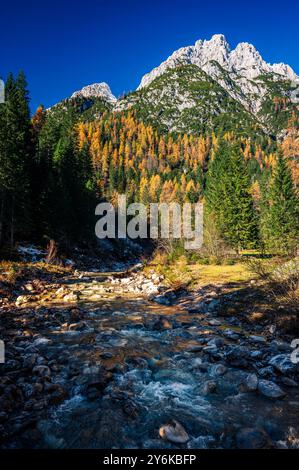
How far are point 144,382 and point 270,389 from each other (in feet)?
9.42

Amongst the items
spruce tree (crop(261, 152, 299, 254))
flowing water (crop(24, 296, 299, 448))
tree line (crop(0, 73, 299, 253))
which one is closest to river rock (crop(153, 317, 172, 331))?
flowing water (crop(24, 296, 299, 448))

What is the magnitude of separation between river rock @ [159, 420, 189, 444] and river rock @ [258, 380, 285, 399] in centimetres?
219

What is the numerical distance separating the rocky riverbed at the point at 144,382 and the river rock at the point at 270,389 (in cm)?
2

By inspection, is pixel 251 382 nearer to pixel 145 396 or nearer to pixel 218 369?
pixel 218 369

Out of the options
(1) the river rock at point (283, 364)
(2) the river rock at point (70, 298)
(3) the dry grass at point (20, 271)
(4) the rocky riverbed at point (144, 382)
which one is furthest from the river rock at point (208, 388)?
(3) the dry grass at point (20, 271)

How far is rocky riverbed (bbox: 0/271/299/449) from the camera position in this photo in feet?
14.9

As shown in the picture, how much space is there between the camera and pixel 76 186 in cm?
4403

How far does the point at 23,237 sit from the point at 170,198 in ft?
210

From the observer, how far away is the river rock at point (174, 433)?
4457mm

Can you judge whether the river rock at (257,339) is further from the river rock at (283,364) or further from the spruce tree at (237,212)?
the spruce tree at (237,212)

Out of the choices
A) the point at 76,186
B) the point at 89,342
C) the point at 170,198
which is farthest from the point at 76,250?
the point at 170,198

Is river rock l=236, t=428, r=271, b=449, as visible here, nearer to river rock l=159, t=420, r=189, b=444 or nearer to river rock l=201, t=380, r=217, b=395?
river rock l=159, t=420, r=189, b=444

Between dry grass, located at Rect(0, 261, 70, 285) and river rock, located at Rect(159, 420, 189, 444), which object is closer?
river rock, located at Rect(159, 420, 189, 444)

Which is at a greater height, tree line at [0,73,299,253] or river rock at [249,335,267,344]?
tree line at [0,73,299,253]
